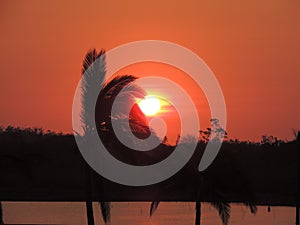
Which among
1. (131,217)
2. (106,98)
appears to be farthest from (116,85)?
(131,217)

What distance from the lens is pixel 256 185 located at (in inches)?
4454

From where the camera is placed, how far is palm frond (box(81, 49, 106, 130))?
32938 mm

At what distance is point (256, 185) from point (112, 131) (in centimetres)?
8247

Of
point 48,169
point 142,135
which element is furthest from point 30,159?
point 48,169

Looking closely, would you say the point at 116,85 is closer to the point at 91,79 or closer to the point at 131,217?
the point at 91,79

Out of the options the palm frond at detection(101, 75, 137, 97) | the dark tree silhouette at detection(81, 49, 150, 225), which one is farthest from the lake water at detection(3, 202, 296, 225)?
the palm frond at detection(101, 75, 137, 97)

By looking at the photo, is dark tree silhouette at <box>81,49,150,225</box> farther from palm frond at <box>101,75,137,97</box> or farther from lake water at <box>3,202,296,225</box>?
lake water at <box>3,202,296,225</box>

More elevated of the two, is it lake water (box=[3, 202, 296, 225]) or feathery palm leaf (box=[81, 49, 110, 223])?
lake water (box=[3, 202, 296, 225])

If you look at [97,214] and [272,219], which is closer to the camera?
[272,219]

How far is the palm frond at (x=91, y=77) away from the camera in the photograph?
32.9 metres

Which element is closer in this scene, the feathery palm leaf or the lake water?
the feathery palm leaf

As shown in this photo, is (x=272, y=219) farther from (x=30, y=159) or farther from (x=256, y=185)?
(x=30, y=159)

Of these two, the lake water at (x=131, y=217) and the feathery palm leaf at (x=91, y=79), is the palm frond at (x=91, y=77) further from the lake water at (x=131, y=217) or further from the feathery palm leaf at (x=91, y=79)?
the lake water at (x=131, y=217)

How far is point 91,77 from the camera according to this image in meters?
33.1
